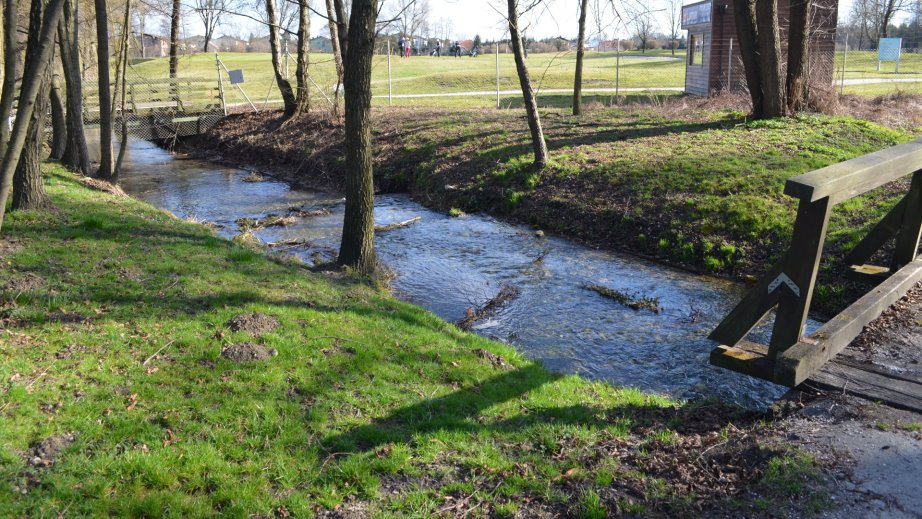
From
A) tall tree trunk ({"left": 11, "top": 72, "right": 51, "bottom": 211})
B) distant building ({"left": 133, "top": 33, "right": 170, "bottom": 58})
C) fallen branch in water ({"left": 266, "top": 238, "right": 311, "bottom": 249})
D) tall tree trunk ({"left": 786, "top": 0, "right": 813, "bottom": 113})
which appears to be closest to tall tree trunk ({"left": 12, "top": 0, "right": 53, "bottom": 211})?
tall tree trunk ({"left": 11, "top": 72, "right": 51, "bottom": 211})

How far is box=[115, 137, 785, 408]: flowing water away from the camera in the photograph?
7703 mm

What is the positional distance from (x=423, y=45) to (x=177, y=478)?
277 ft

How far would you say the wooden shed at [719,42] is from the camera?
1184 inches

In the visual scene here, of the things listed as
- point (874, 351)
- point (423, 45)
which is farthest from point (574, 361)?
point (423, 45)

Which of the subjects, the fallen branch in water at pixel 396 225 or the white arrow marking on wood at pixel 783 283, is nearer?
the white arrow marking on wood at pixel 783 283

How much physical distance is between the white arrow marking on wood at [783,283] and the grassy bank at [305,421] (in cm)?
107

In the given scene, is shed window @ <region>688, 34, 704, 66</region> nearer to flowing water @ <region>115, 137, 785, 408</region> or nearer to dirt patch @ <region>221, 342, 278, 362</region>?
flowing water @ <region>115, 137, 785, 408</region>

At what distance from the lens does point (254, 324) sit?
6781 mm

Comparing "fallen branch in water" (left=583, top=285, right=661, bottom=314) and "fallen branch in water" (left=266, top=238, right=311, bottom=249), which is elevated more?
"fallen branch in water" (left=266, top=238, right=311, bottom=249)

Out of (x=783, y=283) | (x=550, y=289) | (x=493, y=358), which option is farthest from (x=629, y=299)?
(x=783, y=283)

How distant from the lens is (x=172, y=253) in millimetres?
8898

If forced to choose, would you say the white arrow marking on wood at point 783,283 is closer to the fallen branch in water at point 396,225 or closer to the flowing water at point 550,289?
the flowing water at point 550,289

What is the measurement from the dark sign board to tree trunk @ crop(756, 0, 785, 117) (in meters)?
17.7

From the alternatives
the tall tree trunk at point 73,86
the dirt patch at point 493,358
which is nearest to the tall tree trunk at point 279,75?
the tall tree trunk at point 73,86
